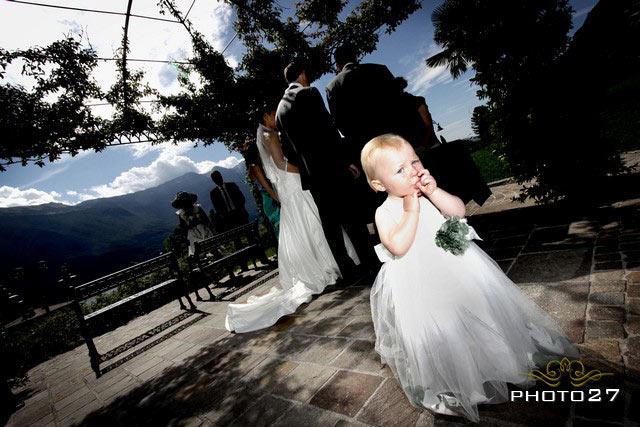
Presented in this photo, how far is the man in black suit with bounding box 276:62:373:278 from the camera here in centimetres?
379

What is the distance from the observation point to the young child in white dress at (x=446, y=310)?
1479 millimetres

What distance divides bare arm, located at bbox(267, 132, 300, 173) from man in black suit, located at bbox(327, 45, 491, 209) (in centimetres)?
112

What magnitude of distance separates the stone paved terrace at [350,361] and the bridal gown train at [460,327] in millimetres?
158

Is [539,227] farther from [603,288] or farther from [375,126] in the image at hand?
[375,126]

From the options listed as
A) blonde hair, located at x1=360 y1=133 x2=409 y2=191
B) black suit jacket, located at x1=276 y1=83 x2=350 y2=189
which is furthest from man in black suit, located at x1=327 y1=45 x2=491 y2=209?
blonde hair, located at x1=360 y1=133 x2=409 y2=191

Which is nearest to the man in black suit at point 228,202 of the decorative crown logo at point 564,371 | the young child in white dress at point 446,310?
the young child in white dress at point 446,310

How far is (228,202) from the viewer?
322 inches

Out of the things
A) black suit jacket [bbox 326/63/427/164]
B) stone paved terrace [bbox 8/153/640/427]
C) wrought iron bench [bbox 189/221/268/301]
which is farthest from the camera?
wrought iron bench [bbox 189/221/268/301]

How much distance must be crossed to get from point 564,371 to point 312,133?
332 centimetres

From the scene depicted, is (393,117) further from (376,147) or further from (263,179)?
(263,179)

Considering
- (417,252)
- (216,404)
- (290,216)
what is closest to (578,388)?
(417,252)

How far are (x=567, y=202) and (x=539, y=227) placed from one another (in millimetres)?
1024

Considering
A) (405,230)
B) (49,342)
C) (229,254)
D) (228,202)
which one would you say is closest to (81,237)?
(49,342)

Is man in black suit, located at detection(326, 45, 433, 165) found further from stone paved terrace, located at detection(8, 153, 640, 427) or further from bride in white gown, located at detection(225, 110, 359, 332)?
stone paved terrace, located at detection(8, 153, 640, 427)
